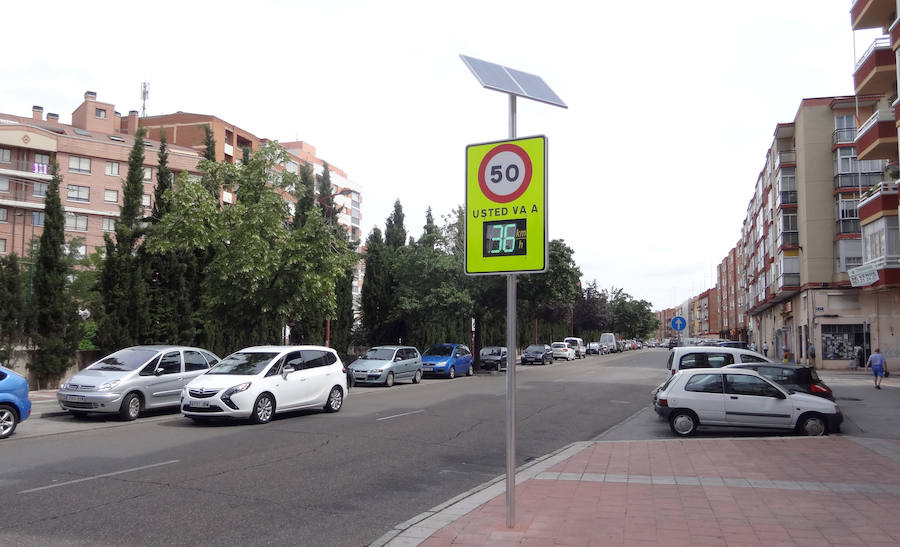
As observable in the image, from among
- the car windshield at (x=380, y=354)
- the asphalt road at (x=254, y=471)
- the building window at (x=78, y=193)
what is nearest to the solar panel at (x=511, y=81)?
the asphalt road at (x=254, y=471)

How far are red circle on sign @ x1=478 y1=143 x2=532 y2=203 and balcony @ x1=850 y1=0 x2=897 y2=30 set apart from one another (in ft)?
95.6

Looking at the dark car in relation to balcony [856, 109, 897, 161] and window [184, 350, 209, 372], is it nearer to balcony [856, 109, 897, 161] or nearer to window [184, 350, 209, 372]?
window [184, 350, 209, 372]

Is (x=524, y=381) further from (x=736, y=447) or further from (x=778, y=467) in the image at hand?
(x=778, y=467)

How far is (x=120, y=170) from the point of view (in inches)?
2373

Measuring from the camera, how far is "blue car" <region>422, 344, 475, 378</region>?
31031 mm

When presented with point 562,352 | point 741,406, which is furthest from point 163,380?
point 562,352

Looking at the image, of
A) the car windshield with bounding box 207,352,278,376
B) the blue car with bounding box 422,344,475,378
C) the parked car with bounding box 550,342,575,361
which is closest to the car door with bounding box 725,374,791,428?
the car windshield with bounding box 207,352,278,376

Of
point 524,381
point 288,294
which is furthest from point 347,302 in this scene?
point 288,294

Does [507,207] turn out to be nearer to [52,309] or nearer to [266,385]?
[266,385]

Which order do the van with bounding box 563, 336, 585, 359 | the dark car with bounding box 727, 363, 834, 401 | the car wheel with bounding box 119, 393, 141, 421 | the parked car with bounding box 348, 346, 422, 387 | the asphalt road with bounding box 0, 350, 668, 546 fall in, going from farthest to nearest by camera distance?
1. the van with bounding box 563, 336, 585, 359
2. the parked car with bounding box 348, 346, 422, 387
3. the dark car with bounding box 727, 363, 834, 401
4. the car wheel with bounding box 119, 393, 141, 421
5. the asphalt road with bounding box 0, 350, 668, 546

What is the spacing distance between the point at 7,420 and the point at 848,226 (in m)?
44.8

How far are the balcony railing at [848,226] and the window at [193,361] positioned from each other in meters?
40.0

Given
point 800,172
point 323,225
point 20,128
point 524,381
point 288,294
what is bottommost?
point 524,381

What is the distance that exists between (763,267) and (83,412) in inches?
2398
